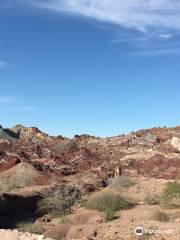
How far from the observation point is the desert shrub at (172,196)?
85.6ft

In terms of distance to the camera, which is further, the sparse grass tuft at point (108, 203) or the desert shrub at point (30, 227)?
the sparse grass tuft at point (108, 203)

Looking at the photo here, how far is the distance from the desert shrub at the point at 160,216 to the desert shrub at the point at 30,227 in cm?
522

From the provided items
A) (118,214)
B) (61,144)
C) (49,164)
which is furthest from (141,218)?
(61,144)

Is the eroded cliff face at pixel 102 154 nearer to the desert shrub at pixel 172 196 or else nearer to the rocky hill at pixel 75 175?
the rocky hill at pixel 75 175

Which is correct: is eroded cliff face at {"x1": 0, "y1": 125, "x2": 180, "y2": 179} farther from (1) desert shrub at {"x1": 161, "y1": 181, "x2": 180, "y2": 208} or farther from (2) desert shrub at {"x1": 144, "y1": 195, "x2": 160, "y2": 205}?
(1) desert shrub at {"x1": 161, "y1": 181, "x2": 180, "y2": 208}

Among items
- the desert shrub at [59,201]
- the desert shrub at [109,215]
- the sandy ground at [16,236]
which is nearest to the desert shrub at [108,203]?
the desert shrub at [109,215]

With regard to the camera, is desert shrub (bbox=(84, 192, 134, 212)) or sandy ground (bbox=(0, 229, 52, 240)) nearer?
sandy ground (bbox=(0, 229, 52, 240))

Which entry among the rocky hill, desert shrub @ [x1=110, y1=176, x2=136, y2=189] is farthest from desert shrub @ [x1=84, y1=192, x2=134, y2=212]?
desert shrub @ [x1=110, y1=176, x2=136, y2=189]

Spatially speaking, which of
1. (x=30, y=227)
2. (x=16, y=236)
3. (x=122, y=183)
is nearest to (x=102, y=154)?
(x=122, y=183)

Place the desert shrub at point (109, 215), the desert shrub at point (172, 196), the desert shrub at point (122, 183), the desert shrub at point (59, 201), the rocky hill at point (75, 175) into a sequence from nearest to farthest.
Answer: the desert shrub at point (109, 215) → the rocky hill at point (75, 175) → the desert shrub at point (172, 196) → the desert shrub at point (59, 201) → the desert shrub at point (122, 183)

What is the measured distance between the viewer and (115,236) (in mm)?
21062

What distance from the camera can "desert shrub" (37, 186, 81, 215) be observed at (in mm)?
29078

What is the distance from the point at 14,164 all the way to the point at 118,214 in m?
21.8

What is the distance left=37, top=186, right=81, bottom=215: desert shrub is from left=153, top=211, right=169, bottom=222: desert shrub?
6.41m
